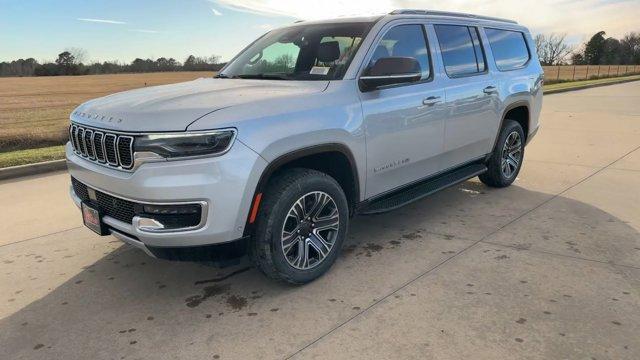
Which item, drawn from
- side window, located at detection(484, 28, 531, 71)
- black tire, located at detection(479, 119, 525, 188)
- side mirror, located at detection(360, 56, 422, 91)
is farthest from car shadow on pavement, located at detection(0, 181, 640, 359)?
side window, located at detection(484, 28, 531, 71)

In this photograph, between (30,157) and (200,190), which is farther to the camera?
(30,157)

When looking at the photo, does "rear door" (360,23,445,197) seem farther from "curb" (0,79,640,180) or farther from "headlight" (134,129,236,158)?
"curb" (0,79,640,180)

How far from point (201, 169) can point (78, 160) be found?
1.26m

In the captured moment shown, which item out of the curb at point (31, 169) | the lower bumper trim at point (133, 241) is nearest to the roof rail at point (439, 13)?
the lower bumper trim at point (133, 241)

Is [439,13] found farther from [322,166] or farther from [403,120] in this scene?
[322,166]

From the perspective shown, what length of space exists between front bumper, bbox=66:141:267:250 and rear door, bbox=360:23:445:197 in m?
1.17

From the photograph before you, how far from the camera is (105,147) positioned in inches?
126

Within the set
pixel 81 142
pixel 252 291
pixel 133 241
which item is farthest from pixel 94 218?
pixel 252 291

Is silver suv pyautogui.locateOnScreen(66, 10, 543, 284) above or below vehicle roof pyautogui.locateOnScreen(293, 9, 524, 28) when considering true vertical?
below

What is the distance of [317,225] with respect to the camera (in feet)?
12.0

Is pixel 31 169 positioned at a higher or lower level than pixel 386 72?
lower

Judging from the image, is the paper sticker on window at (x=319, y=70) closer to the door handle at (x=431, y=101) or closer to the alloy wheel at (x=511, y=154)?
the door handle at (x=431, y=101)

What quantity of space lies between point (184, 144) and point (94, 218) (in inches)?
39.5

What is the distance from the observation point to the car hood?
2984 mm
